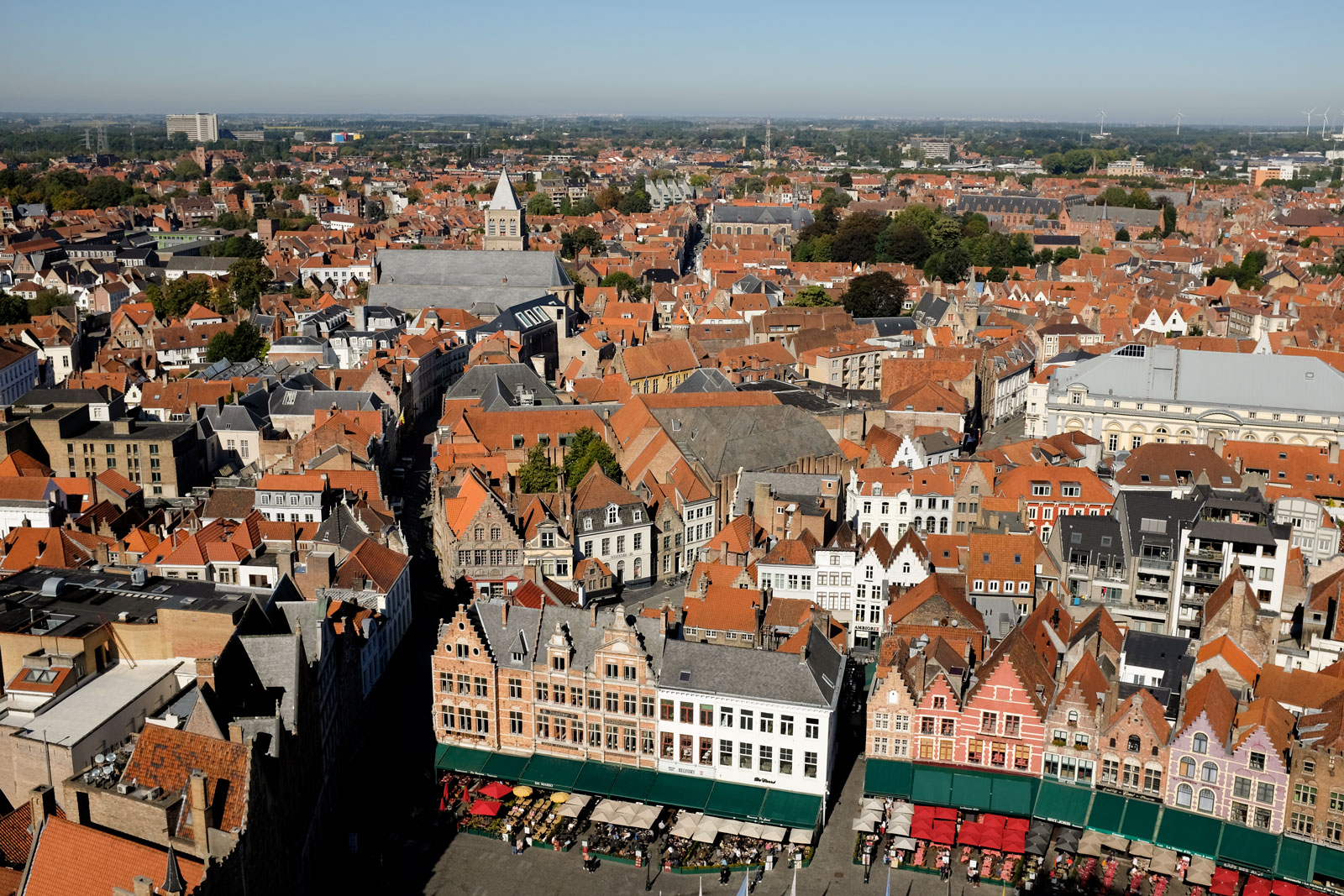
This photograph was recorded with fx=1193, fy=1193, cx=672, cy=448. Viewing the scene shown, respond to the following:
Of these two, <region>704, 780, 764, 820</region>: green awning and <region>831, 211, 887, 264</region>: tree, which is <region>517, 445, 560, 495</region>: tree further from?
<region>831, 211, 887, 264</region>: tree

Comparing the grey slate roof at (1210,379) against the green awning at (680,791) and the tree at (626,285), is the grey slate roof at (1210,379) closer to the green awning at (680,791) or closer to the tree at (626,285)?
the green awning at (680,791)

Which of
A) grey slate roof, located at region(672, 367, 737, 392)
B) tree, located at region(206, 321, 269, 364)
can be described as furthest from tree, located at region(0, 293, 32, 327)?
grey slate roof, located at region(672, 367, 737, 392)

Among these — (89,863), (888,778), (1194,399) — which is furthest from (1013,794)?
(1194,399)

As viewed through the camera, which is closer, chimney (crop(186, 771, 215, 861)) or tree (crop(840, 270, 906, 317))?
chimney (crop(186, 771, 215, 861))

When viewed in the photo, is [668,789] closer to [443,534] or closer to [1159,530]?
[443,534]

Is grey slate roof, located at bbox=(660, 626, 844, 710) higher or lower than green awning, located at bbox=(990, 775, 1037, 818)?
higher

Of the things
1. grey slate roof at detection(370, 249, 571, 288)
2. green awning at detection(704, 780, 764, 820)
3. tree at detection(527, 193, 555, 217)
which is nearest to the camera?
green awning at detection(704, 780, 764, 820)

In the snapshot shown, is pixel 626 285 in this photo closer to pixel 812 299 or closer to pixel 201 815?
pixel 812 299

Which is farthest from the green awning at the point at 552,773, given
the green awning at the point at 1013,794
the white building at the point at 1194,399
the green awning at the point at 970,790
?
the white building at the point at 1194,399
